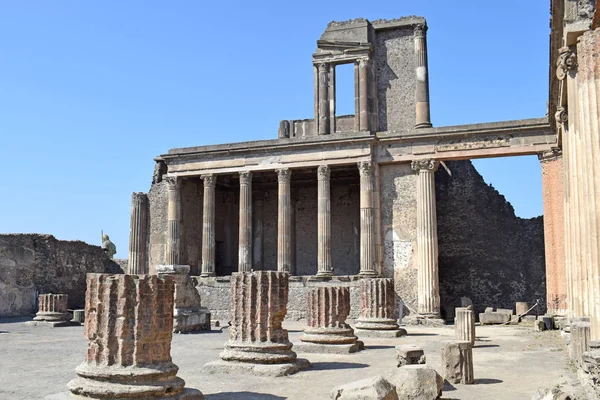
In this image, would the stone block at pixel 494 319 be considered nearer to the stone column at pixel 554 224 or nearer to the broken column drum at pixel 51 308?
the stone column at pixel 554 224

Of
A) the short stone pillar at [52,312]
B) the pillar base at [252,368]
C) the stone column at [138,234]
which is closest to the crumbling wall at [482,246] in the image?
the stone column at [138,234]

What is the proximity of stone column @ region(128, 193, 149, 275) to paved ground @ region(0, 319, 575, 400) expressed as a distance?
1066 centimetres

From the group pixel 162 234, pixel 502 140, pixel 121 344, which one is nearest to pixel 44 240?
pixel 162 234

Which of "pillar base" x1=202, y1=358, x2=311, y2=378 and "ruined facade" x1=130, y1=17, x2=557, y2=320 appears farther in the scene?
"ruined facade" x1=130, y1=17, x2=557, y2=320

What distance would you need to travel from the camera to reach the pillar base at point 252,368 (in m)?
8.42

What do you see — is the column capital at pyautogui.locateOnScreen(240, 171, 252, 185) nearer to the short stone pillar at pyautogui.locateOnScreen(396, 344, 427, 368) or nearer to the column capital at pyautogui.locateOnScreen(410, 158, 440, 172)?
the column capital at pyautogui.locateOnScreen(410, 158, 440, 172)

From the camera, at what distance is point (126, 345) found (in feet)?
19.6

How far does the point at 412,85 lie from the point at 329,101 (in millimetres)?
3432

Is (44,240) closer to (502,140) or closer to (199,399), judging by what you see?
(502,140)

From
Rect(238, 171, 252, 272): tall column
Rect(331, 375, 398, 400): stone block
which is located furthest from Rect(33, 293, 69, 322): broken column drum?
Rect(331, 375, 398, 400): stone block

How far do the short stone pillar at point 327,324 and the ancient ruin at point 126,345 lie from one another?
5.25 m

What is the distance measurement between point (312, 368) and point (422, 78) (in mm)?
17159

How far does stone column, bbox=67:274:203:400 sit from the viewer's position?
580 centimetres

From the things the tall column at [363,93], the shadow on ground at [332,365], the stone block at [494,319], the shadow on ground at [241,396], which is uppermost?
the tall column at [363,93]
